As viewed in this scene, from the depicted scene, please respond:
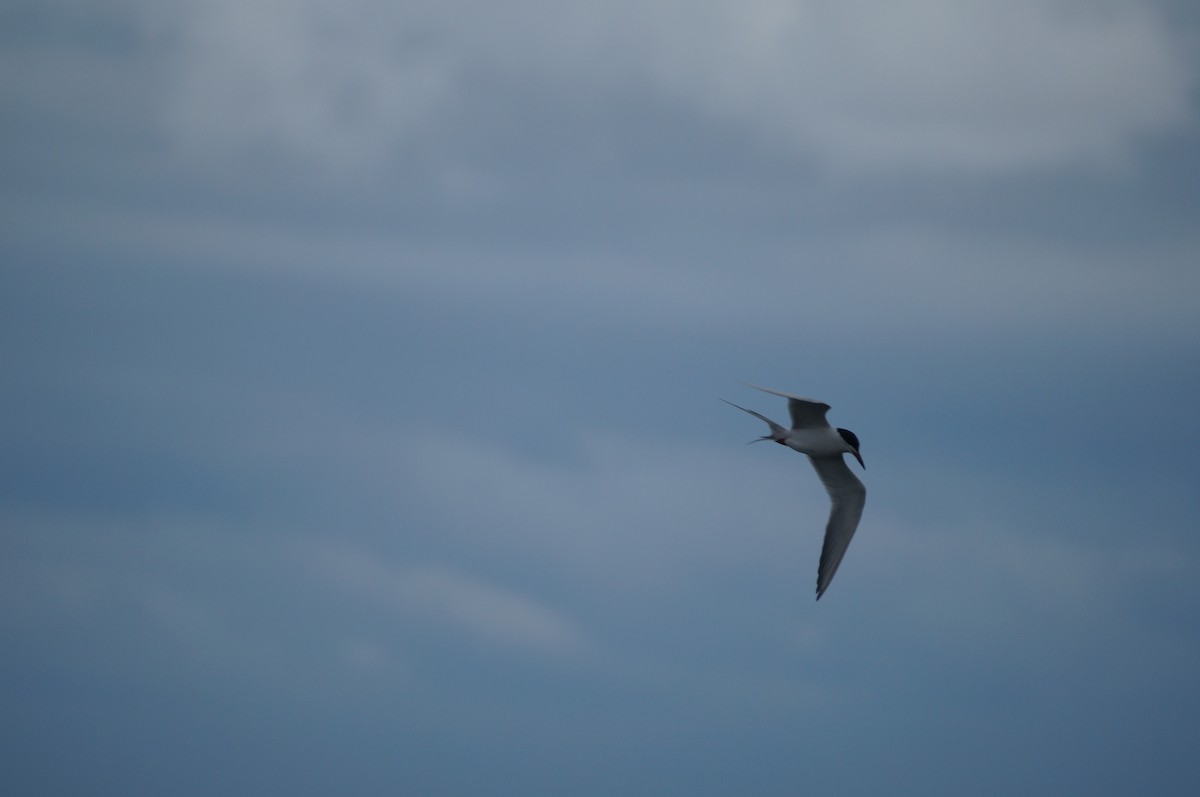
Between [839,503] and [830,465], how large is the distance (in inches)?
39.3

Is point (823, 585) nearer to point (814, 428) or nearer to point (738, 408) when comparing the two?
point (814, 428)

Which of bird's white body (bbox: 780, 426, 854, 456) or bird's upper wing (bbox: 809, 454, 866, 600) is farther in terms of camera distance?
bird's upper wing (bbox: 809, 454, 866, 600)

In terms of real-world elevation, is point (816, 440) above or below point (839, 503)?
above

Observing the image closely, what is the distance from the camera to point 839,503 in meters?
Answer: 34.3

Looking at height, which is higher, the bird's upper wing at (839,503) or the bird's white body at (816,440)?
the bird's white body at (816,440)

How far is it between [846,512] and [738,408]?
7.02 m

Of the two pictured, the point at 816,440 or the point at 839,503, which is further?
the point at 839,503

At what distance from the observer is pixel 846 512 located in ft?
112

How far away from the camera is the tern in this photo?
3275 centimetres

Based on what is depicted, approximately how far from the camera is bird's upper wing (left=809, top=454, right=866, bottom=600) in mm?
33812

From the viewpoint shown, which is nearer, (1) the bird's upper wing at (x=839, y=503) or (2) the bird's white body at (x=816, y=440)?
(2) the bird's white body at (x=816, y=440)

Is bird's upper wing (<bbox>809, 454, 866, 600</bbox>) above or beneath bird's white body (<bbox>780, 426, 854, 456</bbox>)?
beneath

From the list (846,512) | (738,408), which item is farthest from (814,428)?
(738,408)

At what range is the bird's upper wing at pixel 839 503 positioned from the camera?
111 feet
